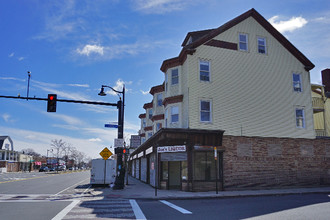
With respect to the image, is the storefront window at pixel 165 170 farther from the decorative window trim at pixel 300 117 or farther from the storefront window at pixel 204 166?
the decorative window trim at pixel 300 117

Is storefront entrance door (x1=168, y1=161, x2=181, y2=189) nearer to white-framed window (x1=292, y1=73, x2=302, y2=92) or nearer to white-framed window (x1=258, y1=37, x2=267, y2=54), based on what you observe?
white-framed window (x1=258, y1=37, x2=267, y2=54)

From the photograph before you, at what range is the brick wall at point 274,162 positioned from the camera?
2058 centimetres

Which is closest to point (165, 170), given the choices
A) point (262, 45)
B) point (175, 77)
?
point (175, 77)

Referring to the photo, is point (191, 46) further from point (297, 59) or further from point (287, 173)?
point (287, 173)

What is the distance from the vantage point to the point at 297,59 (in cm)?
2473

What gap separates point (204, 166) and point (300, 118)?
1025 centimetres

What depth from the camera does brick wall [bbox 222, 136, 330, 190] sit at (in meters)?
20.6

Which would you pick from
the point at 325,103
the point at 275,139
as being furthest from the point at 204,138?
the point at 325,103

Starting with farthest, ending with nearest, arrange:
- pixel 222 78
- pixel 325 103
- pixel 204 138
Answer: pixel 325 103 → pixel 222 78 → pixel 204 138

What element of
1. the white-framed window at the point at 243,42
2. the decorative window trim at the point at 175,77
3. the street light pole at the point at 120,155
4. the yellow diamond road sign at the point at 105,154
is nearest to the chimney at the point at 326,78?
the white-framed window at the point at 243,42

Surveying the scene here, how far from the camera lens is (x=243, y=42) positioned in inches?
917

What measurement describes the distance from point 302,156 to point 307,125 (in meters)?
2.81

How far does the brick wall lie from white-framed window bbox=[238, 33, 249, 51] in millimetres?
7661

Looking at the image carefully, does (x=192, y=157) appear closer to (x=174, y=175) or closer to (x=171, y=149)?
(x=171, y=149)
